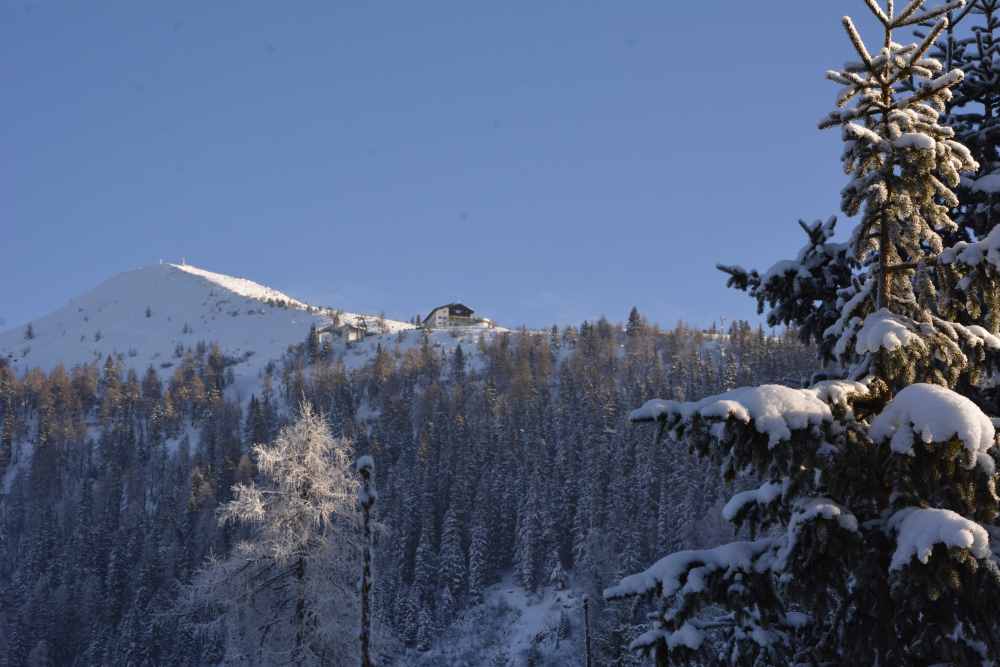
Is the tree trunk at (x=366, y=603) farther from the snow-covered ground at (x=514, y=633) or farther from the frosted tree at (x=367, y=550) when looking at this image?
the snow-covered ground at (x=514, y=633)

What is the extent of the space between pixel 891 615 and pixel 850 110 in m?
3.88

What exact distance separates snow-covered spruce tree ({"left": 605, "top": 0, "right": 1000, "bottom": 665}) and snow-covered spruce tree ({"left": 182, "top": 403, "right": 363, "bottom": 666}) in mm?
14295

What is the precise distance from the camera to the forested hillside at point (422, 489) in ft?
267

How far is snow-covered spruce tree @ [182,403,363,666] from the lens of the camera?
65.5ft

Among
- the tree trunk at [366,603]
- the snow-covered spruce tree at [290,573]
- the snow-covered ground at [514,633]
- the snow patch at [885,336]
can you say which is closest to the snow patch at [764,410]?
the snow patch at [885,336]

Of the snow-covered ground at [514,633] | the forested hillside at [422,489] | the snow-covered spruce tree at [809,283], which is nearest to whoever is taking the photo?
the snow-covered spruce tree at [809,283]

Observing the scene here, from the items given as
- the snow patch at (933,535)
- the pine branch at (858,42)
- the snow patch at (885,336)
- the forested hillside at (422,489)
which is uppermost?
the pine branch at (858,42)

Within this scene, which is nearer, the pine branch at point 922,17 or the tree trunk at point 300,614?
the pine branch at point 922,17

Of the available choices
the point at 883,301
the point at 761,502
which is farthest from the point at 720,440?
the point at 883,301

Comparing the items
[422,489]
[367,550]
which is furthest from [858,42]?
[422,489]

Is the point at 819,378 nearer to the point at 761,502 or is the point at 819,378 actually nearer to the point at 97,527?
the point at 761,502

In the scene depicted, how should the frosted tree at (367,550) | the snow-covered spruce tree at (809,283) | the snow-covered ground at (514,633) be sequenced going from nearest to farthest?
1. the snow-covered spruce tree at (809,283)
2. the frosted tree at (367,550)
3. the snow-covered ground at (514,633)

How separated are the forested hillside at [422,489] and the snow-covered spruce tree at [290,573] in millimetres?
543

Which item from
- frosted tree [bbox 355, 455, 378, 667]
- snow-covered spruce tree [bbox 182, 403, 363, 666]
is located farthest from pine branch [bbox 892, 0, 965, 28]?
snow-covered spruce tree [bbox 182, 403, 363, 666]
